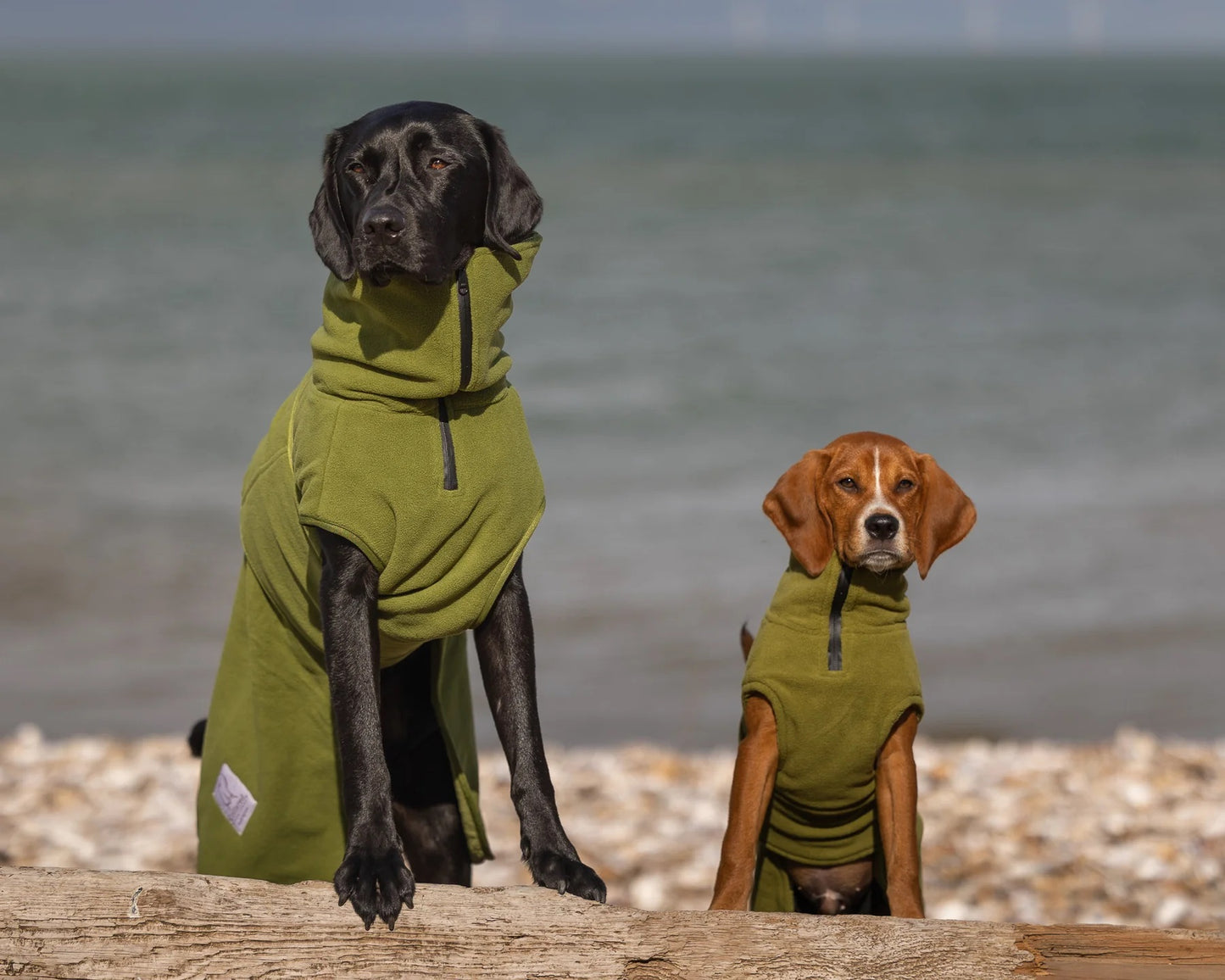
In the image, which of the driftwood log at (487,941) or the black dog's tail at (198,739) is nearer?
the driftwood log at (487,941)

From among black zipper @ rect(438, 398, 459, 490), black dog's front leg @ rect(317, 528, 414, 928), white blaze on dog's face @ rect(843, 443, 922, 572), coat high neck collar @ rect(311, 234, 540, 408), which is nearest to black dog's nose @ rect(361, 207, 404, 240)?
coat high neck collar @ rect(311, 234, 540, 408)

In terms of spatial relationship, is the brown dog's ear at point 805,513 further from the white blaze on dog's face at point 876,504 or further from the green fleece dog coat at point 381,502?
the green fleece dog coat at point 381,502

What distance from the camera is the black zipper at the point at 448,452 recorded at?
3.30m

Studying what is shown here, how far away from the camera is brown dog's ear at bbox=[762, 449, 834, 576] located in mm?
3645

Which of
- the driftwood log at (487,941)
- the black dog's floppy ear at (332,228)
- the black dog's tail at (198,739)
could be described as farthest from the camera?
the black dog's tail at (198,739)

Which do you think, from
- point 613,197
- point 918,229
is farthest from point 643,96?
point 918,229

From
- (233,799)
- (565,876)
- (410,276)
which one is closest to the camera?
(565,876)

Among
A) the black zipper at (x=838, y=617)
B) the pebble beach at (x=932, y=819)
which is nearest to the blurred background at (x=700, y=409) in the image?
the pebble beach at (x=932, y=819)

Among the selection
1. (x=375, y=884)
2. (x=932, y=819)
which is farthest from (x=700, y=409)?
(x=375, y=884)

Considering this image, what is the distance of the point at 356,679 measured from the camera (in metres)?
3.30

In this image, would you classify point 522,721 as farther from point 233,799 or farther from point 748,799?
point 233,799

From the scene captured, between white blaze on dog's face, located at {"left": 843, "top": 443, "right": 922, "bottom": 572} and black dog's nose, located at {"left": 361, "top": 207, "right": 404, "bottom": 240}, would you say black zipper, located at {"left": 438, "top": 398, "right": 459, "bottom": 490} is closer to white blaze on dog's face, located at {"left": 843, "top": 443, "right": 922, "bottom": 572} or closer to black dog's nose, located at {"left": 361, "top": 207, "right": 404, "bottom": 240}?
black dog's nose, located at {"left": 361, "top": 207, "right": 404, "bottom": 240}

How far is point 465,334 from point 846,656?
1.17 m

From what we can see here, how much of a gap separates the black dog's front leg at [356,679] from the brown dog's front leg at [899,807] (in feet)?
3.85
